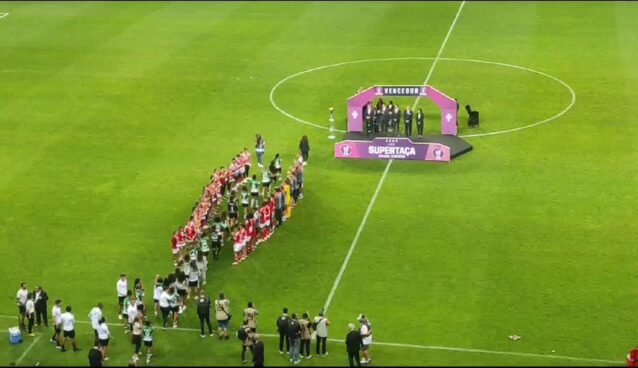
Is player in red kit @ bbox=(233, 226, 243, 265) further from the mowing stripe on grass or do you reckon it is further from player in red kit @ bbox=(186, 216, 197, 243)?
the mowing stripe on grass

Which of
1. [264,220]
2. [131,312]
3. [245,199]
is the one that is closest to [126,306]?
[131,312]

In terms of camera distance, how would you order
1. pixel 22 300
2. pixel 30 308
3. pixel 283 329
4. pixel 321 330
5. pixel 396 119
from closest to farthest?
pixel 283 329
pixel 321 330
pixel 30 308
pixel 22 300
pixel 396 119

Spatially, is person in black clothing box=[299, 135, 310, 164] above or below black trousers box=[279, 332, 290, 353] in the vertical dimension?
above

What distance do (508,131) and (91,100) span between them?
19639 mm

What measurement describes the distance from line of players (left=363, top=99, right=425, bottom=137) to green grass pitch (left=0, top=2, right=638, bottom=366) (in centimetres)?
160

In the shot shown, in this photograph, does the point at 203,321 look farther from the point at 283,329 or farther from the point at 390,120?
the point at 390,120

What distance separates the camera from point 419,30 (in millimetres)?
62656

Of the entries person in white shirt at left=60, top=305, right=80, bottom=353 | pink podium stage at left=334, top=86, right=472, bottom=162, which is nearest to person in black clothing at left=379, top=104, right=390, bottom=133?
pink podium stage at left=334, top=86, right=472, bottom=162

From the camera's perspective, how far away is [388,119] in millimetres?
45750

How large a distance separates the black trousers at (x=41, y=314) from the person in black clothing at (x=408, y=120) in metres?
19.1

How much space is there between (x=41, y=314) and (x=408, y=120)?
19.2 meters

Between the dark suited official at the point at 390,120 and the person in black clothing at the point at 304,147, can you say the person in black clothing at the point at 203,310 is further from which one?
the dark suited official at the point at 390,120

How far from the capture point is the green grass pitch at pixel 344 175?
31.6 meters

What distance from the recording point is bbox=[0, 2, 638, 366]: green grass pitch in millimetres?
31609
